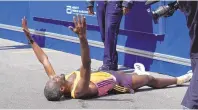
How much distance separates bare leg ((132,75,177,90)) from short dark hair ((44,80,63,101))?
37.3 inches

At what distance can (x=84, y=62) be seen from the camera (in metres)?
4.45

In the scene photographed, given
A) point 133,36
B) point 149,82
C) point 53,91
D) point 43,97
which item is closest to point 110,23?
point 133,36

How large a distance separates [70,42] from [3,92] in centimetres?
294

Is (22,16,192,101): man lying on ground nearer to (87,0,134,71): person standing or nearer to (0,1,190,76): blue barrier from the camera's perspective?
(0,1,190,76): blue barrier

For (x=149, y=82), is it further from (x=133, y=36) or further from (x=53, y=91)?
(x=133, y=36)

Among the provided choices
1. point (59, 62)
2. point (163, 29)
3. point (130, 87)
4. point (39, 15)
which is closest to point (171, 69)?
point (163, 29)

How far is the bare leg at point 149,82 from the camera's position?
517cm

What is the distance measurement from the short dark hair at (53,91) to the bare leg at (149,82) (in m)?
0.95

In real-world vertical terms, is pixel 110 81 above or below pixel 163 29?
below

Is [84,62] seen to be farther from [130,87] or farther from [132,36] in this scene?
[132,36]

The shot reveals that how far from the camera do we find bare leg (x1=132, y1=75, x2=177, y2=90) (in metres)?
5.17

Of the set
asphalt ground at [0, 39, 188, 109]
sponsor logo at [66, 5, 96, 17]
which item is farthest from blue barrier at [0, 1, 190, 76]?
asphalt ground at [0, 39, 188, 109]

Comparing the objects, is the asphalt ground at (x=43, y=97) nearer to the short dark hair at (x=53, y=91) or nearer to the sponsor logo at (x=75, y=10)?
the short dark hair at (x=53, y=91)

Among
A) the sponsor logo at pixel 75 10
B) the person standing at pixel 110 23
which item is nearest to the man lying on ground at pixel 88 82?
the person standing at pixel 110 23
